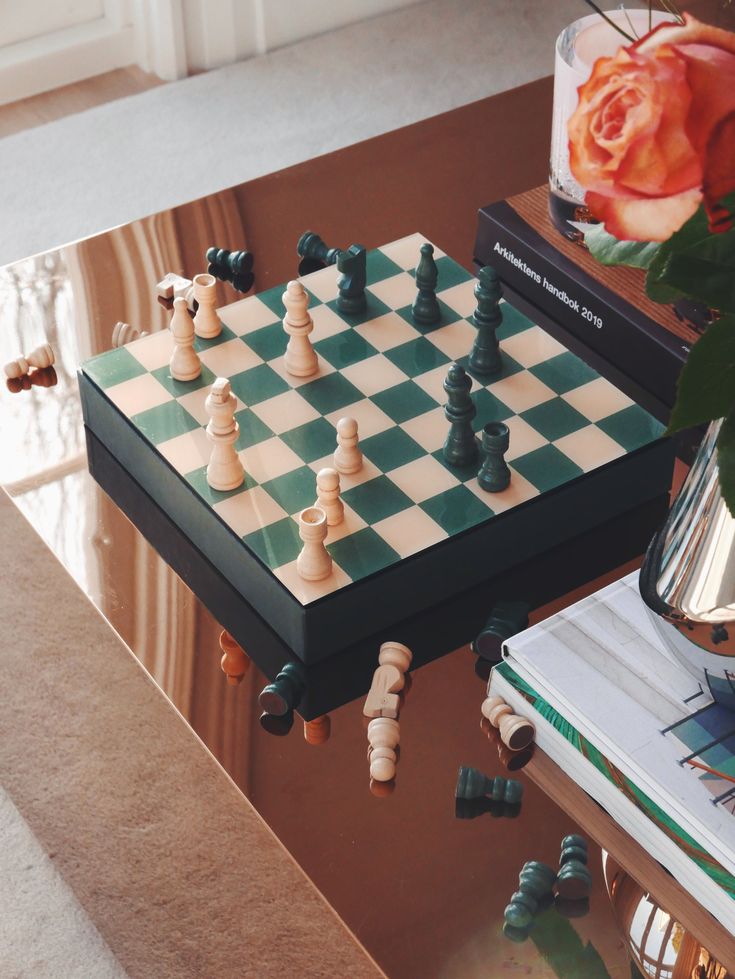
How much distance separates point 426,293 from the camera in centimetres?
140

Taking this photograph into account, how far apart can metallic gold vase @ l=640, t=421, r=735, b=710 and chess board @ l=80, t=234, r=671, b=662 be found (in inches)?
7.2

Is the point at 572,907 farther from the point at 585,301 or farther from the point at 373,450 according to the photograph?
the point at 585,301

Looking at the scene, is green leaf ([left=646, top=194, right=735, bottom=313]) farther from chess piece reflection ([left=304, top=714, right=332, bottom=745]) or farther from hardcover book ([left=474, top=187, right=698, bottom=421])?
hardcover book ([left=474, top=187, right=698, bottom=421])

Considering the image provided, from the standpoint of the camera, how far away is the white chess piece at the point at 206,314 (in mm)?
1352

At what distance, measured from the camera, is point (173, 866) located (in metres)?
1.72

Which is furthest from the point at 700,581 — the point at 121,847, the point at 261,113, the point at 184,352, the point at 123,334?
the point at 261,113

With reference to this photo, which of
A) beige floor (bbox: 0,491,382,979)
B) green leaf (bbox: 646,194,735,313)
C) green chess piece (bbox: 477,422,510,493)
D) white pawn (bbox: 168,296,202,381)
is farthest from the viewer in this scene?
beige floor (bbox: 0,491,382,979)

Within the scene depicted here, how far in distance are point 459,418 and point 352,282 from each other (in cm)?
27

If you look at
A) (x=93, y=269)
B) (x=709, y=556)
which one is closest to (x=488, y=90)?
(x=93, y=269)

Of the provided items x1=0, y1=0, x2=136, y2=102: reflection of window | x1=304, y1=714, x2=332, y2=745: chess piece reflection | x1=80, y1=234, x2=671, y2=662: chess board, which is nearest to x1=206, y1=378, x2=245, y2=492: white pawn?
x1=80, y1=234, x2=671, y2=662: chess board

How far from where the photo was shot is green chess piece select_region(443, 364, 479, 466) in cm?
121

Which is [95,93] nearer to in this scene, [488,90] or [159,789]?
[488,90]

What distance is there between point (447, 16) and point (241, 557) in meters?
2.58

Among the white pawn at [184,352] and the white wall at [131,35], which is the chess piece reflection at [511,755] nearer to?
the white pawn at [184,352]
